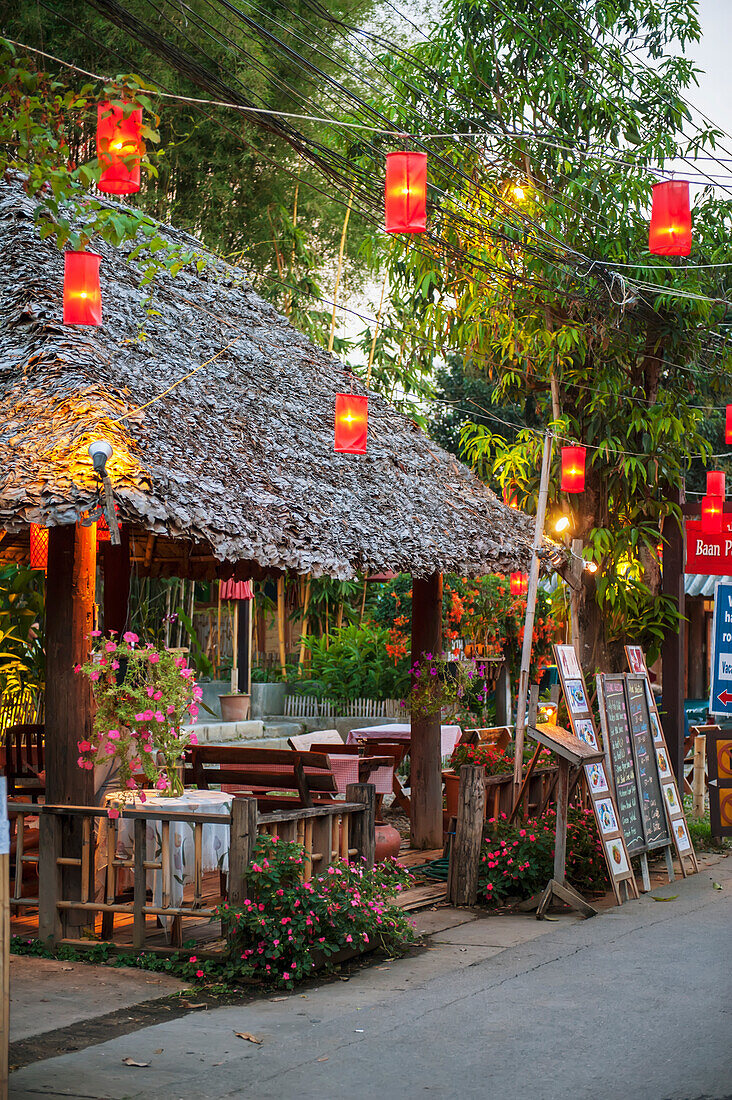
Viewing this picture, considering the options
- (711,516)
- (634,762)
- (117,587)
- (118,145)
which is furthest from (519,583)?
(118,145)

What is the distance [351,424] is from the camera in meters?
10.0

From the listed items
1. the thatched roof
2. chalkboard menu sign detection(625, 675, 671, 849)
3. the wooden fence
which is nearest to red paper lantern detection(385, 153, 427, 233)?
the thatched roof

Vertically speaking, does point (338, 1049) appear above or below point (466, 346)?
below

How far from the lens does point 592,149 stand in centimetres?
1359

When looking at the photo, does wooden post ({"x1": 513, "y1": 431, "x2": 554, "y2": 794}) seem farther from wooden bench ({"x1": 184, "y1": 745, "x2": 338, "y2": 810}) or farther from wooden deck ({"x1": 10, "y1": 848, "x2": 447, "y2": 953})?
wooden bench ({"x1": 184, "y1": 745, "x2": 338, "y2": 810})

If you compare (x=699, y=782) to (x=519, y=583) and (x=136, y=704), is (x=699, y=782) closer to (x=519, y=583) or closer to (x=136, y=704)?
(x=519, y=583)

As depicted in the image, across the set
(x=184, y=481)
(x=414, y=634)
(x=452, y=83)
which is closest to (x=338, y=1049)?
(x=184, y=481)

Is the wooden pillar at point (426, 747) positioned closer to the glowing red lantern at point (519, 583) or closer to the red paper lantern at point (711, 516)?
the red paper lantern at point (711, 516)

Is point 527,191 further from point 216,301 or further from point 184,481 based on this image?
point 184,481

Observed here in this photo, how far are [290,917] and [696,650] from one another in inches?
869

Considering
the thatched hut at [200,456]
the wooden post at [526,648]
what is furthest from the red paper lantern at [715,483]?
the wooden post at [526,648]

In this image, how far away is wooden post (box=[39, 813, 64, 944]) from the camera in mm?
7434

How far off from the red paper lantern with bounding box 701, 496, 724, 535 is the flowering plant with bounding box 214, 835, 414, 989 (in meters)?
6.96

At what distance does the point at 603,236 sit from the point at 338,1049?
9.89 meters
